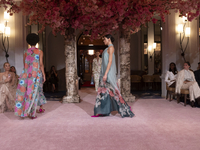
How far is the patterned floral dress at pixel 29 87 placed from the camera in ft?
13.4

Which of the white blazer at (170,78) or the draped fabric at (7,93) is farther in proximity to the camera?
the white blazer at (170,78)

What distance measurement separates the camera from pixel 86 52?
13984 millimetres

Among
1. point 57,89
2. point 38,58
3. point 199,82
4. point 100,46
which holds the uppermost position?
point 100,46

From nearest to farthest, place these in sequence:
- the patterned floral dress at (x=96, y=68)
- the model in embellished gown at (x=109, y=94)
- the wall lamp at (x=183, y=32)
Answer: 1. the model in embellished gown at (x=109, y=94)
2. the wall lamp at (x=183, y=32)
3. the patterned floral dress at (x=96, y=68)

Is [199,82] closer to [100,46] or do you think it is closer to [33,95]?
[33,95]

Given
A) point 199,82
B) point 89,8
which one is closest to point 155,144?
point 89,8

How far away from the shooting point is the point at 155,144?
2.62 metres

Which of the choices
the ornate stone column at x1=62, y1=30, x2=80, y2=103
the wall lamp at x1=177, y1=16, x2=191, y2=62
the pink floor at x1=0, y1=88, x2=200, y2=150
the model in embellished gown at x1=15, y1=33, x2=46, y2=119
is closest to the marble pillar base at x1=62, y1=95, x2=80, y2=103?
the ornate stone column at x1=62, y1=30, x2=80, y2=103

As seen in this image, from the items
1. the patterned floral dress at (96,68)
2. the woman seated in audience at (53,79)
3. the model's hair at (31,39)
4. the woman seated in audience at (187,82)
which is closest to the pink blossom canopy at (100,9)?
the model's hair at (31,39)

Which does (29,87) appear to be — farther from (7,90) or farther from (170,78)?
(170,78)

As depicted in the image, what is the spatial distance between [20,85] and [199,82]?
15.5ft

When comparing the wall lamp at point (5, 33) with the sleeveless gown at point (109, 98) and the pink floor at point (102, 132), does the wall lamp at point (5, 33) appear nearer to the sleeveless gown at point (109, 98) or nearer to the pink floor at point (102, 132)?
the pink floor at point (102, 132)

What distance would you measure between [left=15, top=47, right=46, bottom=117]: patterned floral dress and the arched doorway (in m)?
7.13

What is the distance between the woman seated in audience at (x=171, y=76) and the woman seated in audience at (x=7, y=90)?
4.65m
